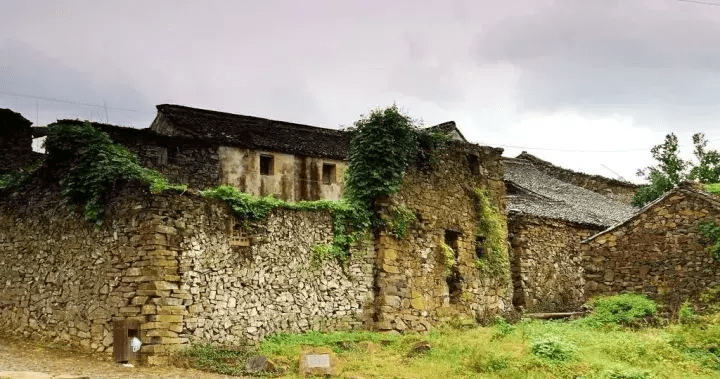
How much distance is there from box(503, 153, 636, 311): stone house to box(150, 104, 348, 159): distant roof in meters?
7.75

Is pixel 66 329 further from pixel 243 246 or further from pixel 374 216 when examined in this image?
pixel 374 216

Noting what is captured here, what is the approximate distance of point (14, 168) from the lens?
23.3m

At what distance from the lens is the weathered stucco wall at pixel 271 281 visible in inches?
594

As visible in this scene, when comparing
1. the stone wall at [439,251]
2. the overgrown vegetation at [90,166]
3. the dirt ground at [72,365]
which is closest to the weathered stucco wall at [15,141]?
the overgrown vegetation at [90,166]

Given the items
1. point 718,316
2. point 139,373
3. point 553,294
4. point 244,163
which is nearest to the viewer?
point 139,373

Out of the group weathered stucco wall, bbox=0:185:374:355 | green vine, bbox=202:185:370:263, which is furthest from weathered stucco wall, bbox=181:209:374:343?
green vine, bbox=202:185:370:263

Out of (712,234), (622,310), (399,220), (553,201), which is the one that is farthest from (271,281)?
(553,201)

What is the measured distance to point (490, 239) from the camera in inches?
862

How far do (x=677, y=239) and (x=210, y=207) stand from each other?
39.9ft

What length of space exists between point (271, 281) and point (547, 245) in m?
12.8

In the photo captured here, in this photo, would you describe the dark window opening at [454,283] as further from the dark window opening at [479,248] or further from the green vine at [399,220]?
the green vine at [399,220]

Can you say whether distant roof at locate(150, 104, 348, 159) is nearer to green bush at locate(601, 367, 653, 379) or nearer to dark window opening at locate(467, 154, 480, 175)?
dark window opening at locate(467, 154, 480, 175)

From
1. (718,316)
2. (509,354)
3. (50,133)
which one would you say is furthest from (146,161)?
(718,316)

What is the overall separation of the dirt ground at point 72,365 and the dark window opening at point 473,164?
11141mm
